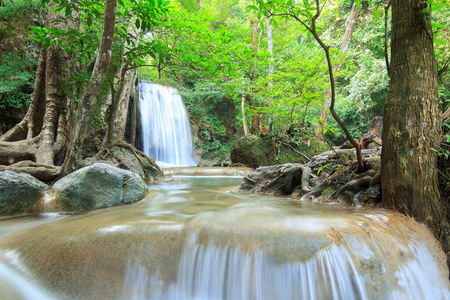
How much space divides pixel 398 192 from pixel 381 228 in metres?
0.55

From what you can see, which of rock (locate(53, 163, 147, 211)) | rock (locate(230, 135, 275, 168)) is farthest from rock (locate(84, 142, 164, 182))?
rock (locate(230, 135, 275, 168))

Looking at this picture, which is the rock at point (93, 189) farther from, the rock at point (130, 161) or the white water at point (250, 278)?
the rock at point (130, 161)

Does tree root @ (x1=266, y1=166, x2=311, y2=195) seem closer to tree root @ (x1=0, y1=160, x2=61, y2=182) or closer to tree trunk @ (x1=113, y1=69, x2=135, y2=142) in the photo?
tree root @ (x1=0, y1=160, x2=61, y2=182)

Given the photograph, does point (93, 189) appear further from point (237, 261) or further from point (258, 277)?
point (258, 277)

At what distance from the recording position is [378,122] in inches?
322

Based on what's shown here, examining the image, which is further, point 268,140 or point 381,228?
point 268,140

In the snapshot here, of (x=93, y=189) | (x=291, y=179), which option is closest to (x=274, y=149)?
(x=291, y=179)

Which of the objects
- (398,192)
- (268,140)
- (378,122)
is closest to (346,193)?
(398,192)

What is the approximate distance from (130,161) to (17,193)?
397cm

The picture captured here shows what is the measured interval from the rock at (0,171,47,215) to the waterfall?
33.7 ft

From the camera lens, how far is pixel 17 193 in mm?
3111

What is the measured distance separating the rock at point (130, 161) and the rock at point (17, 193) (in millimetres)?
3401

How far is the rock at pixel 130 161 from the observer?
683 centimetres

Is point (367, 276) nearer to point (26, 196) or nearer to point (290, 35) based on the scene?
point (26, 196)
